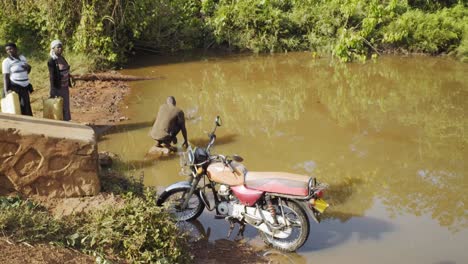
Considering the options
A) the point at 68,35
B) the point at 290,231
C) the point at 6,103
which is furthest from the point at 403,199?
the point at 68,35

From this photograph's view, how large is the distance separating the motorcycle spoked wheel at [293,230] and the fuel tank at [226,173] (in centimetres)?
52

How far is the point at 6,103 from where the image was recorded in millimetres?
7375

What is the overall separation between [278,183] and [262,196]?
0.28 meters

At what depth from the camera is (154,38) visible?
16906 mm

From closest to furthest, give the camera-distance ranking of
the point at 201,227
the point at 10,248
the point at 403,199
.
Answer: the point at 10,248 → the point at 201,227 → the point at 403,199

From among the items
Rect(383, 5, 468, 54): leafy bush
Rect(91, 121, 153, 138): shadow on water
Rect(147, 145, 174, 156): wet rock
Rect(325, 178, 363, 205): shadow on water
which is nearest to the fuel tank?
Rect(325, 178, 363, 205): shadow on water

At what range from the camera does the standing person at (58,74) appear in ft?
26.9

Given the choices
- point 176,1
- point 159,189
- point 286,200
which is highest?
point 176,1

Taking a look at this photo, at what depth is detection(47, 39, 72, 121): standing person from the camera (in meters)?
8.19

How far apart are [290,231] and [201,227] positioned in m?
1.27

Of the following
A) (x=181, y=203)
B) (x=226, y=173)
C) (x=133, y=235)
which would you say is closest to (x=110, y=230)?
(x=133, y=235)

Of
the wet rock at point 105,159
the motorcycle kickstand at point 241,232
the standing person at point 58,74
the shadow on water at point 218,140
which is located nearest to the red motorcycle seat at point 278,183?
the motorcycle kickstand at point 241,232

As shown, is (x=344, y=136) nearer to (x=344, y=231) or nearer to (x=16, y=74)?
(x=344, y=231)

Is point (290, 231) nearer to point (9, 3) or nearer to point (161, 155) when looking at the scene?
point (161, 155)
